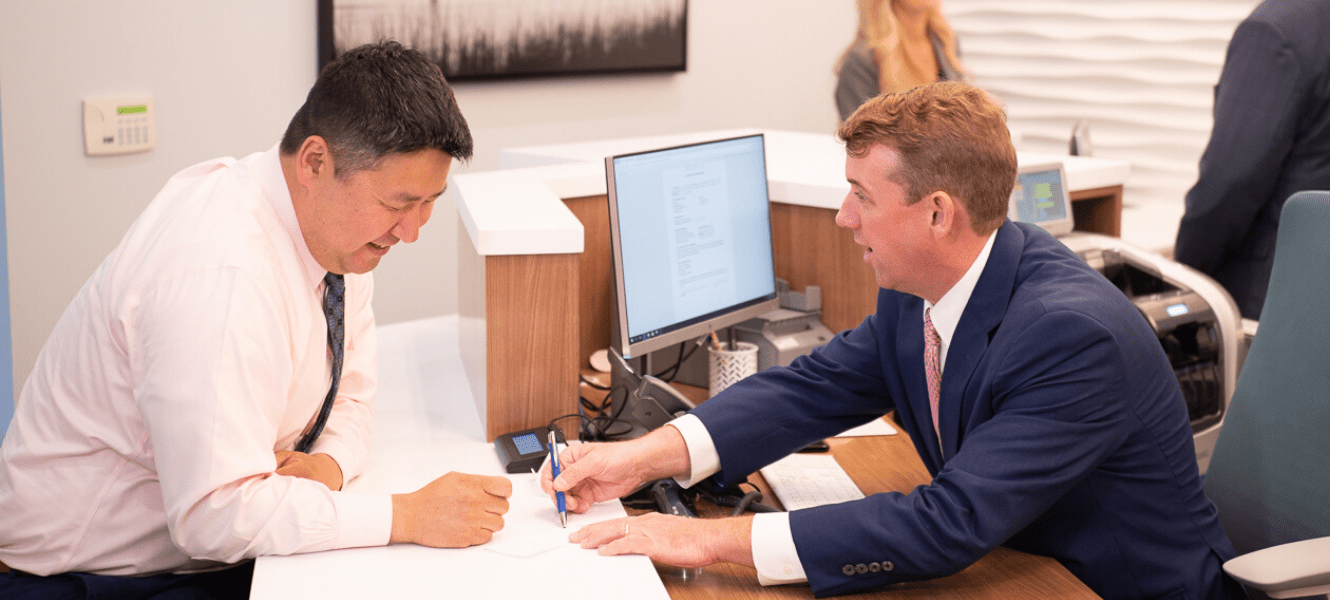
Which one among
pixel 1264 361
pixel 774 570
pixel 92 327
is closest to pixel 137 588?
pixel 92 327

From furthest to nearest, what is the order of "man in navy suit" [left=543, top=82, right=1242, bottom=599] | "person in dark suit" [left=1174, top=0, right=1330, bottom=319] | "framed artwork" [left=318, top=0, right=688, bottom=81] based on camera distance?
"framed artwork" [left=318, top=0, right=688, bottom=81], "person in dark suit" [left=1174, top=0, right=1330, bottom=319], "man in navy suit" [left=543, top=82, right=1242, bottom=599]

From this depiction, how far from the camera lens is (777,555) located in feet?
4.42

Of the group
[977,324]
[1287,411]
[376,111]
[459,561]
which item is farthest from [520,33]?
[1287,411]

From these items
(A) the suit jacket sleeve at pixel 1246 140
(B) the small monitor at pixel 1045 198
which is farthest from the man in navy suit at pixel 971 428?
(A) the suit jacket sleeve at pixel 1246 140

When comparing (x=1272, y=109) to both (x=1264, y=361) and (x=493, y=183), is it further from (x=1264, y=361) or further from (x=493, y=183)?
→ (x=493, y=183)

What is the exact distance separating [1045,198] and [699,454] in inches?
47.4

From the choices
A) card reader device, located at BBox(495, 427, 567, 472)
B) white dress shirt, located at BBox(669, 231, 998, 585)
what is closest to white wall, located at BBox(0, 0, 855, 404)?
card reader device, located at BBox(495, 427, 567, 472)

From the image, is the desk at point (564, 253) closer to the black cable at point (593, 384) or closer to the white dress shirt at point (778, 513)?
the black cable at point (593, 384)

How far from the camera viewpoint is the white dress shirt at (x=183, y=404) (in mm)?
1235

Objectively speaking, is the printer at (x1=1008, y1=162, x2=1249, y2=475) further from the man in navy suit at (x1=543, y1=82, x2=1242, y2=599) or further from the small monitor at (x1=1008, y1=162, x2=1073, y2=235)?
the man in navy suit at (x1=543, y1=82, x2=1242, y2=599)

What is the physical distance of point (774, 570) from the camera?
4.43 feet

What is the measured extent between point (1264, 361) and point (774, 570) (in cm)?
89

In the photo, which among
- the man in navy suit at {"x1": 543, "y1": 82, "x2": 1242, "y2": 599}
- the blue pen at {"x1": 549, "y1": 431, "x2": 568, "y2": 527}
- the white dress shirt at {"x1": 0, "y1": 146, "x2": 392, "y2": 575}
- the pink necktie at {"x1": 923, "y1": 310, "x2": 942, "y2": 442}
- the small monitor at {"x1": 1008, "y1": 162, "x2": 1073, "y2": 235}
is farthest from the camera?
the small monitor at {"x1": 1008, "y1": 162, "x2": 1073, "y2": 235}

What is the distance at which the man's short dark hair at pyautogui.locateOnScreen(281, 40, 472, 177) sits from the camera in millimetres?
1286
